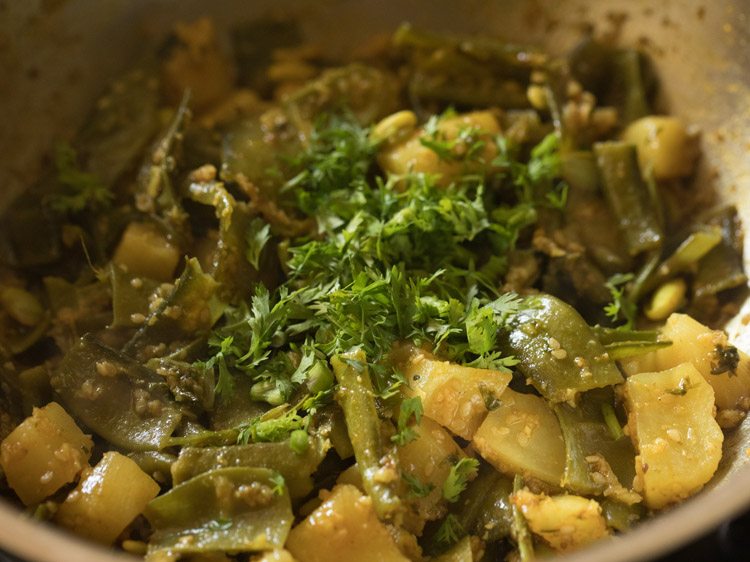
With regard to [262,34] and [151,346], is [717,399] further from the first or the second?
[262,34]

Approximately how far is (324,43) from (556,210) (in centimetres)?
170

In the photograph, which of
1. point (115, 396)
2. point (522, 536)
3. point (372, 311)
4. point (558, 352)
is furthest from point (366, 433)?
point (115, 396)

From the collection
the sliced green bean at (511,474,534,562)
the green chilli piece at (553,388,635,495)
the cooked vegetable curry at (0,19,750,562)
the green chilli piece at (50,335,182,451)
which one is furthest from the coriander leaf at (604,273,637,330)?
the green chilli piece at (50,335,182,451)

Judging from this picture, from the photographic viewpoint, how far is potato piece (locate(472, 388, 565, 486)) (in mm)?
2605

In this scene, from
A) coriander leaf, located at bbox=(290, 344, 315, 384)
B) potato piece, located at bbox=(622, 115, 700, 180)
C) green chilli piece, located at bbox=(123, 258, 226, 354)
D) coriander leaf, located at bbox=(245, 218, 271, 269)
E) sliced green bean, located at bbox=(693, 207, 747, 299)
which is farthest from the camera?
potato piece, located at bbox=(622, 115, 700, 180)

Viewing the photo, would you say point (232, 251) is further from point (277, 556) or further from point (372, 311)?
point (277, 556)

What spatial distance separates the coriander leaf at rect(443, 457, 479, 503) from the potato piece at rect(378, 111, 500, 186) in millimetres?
1242

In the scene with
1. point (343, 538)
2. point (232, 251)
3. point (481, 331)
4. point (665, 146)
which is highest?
point (665, 146)

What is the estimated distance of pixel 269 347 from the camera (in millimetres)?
2863

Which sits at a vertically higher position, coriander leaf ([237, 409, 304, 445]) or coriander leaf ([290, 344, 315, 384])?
coriander leaf ([290, 344, 315, 384])

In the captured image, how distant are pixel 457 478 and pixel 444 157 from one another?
55.9 inches

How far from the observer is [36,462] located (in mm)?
2549

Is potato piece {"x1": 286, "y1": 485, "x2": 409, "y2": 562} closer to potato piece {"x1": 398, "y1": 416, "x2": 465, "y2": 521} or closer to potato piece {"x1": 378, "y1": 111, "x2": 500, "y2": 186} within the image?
potato piece {"x1": 398, "y1": 416, "x2": 465, "y2": 521}

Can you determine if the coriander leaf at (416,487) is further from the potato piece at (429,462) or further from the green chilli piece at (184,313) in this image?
the green chilli piece at (184,313)
